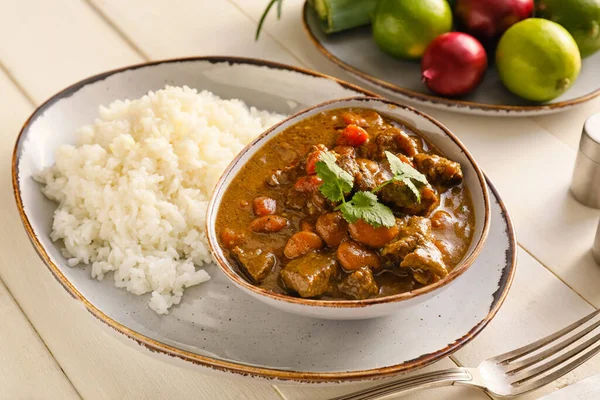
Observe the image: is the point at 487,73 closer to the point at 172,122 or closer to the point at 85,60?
the point at 172,122

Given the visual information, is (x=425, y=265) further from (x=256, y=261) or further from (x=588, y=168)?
(x=588, y=168)

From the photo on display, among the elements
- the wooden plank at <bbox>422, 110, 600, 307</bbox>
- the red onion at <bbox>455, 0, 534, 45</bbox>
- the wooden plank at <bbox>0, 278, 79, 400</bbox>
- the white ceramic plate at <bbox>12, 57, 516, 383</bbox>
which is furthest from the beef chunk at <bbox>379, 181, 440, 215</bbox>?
the red onion at <bbox>455, 0, 534, 45</bbox>

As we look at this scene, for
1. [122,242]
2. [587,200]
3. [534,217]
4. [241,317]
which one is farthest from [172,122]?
[587,200]

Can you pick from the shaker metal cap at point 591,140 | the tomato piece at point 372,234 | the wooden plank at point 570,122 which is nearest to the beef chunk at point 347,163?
the tomato piece at point 372,234

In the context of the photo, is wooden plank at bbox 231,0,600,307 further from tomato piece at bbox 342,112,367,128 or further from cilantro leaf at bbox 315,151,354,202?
cilantro leaf at bbox 315,151,354,202

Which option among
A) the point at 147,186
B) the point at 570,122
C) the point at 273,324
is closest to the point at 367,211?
the point at 273,324
